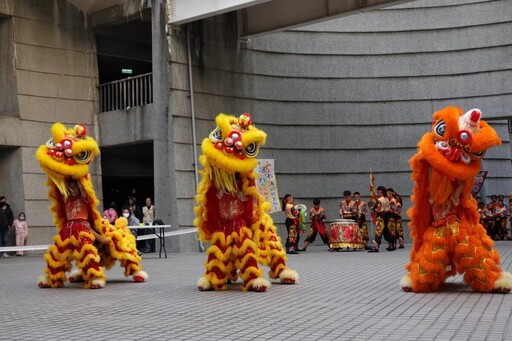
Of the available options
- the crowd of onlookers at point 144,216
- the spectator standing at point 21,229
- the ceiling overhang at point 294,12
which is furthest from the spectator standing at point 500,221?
the spectator standing at point 21,229

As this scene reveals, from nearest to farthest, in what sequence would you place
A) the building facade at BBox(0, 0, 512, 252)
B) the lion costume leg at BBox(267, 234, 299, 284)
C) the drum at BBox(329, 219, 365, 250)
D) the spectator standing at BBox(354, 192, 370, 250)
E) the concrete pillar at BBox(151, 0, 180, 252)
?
the lion costume leg at BBox(267, 234, 299, 284), the drum at BBox(329, 219, 365, 250), the concrete pillar at BBox(151, 0, 180, 252), the building facade at BBox(0, 0, 512, 252), the spectator standing at BBox(354, 192, 370, 250)

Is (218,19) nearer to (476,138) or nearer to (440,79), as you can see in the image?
(440,79)

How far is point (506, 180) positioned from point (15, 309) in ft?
70.8

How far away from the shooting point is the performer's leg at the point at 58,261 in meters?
11.5

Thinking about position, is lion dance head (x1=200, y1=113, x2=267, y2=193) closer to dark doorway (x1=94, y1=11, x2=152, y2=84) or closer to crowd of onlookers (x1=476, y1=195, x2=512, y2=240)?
dark doorway (x1=94, y1=11, x2=152, y2=84)

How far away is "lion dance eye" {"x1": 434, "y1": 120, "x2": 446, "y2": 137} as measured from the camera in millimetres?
9859

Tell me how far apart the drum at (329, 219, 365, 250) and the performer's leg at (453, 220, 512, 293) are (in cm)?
1083

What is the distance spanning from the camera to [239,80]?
23.2m

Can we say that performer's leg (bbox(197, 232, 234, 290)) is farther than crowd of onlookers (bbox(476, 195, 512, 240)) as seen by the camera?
No

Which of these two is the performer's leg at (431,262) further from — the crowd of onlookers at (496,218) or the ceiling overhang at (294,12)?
the crowd of onlookers at (496,218)

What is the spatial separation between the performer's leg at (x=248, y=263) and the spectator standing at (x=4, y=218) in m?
11.3

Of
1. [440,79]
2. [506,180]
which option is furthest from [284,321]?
[506,180]

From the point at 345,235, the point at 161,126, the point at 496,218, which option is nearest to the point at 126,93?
the point at 161,126

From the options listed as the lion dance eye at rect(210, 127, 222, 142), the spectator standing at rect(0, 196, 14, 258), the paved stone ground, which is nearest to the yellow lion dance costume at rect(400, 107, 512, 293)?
the paved stone ground
